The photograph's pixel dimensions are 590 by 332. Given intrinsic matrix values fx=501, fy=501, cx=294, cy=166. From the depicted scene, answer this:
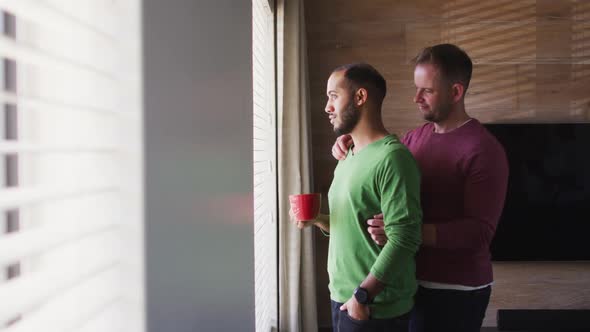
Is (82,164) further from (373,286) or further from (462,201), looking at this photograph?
(462,201)

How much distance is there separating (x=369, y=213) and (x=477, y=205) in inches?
12.6

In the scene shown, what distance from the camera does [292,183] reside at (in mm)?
2984

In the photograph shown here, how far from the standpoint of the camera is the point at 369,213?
4.90ft

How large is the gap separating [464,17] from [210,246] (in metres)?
3.30

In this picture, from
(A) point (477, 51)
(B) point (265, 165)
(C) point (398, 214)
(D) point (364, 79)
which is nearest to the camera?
(C) point (398, 214)

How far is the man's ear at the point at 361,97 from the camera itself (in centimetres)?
159

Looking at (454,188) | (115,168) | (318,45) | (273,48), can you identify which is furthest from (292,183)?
(115,168)

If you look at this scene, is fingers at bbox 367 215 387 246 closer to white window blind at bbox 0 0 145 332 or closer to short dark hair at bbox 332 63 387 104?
short dark hair at bbox 332 63 387 104

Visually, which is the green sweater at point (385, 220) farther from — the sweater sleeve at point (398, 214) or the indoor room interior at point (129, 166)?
the indoor room interior at point (129, 166)

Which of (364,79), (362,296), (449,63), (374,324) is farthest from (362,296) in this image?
(449,63)

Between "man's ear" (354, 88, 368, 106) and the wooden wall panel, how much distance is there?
2026 millimetres

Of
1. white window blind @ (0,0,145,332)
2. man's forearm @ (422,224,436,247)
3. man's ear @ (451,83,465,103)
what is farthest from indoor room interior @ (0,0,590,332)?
man's ear @ (451,83,465,103)

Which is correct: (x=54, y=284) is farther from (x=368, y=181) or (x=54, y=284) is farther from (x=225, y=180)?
(x=368, y=181)

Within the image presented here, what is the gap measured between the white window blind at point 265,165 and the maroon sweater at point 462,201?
97cm
